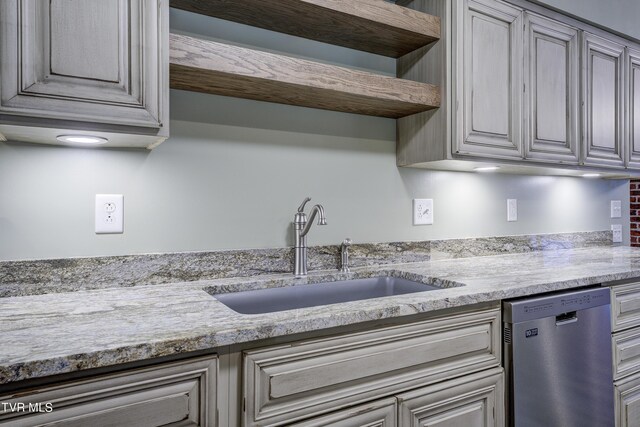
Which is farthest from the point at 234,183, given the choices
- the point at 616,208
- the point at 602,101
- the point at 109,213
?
the point at 616,208

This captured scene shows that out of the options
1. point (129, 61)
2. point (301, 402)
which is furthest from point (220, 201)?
point (301, 402)

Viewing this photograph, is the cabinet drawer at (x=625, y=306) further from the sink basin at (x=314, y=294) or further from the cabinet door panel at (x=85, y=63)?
the cabinet door panel at (x=85, y=63)

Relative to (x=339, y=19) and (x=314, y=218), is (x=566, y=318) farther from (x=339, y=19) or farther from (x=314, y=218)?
(x=339, y=19)

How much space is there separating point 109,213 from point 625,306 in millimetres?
2046

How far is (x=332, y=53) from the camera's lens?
1.74 metres

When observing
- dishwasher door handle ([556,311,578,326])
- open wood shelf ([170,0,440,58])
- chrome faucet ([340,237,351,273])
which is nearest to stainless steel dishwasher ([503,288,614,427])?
dishwasher door handle ([556,311,578,326])

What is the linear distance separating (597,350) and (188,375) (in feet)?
4.96

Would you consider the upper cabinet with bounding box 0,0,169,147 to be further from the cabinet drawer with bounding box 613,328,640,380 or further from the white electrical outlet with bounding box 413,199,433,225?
the cabinet drawer with bounding box 613,328,640,380

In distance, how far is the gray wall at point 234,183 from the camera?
1257 millimetres

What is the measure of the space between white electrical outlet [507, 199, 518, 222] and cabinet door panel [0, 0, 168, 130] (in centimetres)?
192

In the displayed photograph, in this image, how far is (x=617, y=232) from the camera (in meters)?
2.76

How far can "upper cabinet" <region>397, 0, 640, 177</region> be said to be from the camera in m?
1.66

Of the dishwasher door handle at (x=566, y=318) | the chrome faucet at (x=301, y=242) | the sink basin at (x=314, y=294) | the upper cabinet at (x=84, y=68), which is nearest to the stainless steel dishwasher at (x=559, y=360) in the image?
the dishwasher door handle at (x=566, y=318)

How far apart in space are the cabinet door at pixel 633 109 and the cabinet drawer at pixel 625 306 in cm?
92
